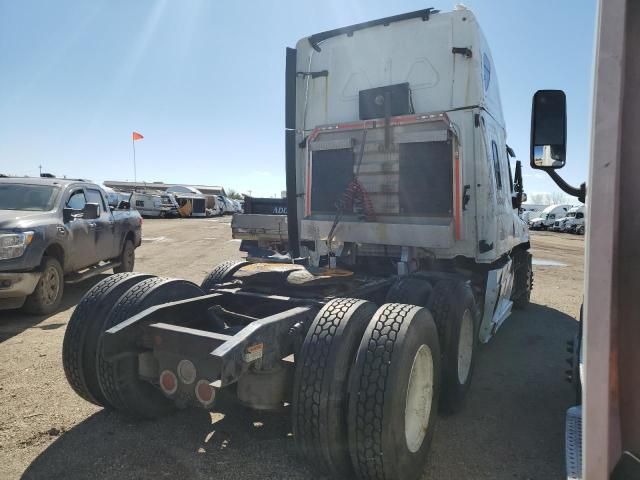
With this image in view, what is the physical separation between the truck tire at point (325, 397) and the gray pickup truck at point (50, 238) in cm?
514

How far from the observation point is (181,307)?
3455 mm

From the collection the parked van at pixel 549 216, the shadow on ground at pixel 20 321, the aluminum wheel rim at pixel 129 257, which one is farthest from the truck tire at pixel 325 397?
the parked van at pixel 549 216

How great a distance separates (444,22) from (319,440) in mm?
4157

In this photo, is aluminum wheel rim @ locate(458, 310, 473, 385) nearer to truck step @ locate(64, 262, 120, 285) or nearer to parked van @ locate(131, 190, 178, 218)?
truck step @ locate(64, 262, 120, 285)

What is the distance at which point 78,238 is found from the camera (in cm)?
760

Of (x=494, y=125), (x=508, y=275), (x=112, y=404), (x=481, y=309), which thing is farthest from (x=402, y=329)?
(x=508, y=275)

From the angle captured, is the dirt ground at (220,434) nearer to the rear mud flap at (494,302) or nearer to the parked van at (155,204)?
the rear mud flap at (494,302)

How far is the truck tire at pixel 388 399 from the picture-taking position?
2.51m

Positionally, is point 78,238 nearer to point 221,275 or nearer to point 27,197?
point 27,197

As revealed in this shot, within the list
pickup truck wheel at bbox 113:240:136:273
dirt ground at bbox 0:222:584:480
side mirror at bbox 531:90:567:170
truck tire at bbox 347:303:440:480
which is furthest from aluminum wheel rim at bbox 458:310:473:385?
pickup truck wheel at bbox 113:240:136:273

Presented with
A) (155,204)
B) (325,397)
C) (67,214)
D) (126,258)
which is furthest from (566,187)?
(155,204)

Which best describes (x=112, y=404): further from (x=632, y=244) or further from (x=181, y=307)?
(x=632, y=244)

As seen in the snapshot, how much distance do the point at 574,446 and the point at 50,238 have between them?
6.86m

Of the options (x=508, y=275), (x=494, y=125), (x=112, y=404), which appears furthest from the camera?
(x=508, y=275)
